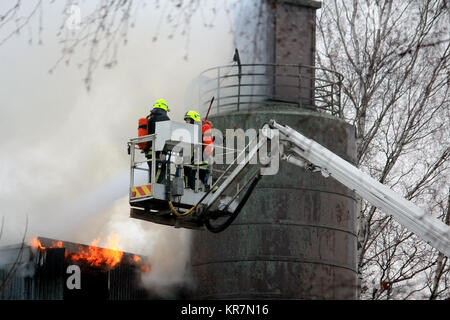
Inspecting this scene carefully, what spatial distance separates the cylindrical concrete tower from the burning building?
1330mm

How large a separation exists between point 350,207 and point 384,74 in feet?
17.3

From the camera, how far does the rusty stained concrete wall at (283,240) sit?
16750 mm

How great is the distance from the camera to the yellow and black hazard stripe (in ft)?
46.8

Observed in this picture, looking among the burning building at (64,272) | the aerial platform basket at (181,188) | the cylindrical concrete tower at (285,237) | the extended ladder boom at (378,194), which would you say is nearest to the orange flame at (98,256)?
the burning building at (64,272)

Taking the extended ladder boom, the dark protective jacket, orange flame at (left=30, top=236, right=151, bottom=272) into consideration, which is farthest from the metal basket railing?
the extended ladder boom

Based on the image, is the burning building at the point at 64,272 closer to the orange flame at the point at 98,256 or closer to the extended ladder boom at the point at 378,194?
the orange flame at the point at 98,256

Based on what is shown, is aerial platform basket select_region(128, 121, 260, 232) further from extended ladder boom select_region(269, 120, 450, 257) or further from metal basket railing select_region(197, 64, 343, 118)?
metal basket railing select_region(197, 64, 343, 118)

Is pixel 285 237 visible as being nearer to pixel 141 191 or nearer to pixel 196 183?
pixel 196 183

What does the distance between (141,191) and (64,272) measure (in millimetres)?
2950

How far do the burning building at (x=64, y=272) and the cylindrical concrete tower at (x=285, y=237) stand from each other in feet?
4.36

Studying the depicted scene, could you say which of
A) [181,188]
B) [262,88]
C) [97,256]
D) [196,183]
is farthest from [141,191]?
[262,88]

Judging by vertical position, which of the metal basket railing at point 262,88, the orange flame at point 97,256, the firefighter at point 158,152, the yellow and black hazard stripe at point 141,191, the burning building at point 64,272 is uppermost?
the metal basket railing at point 262,88

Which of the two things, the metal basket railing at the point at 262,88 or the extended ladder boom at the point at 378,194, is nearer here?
the extended ladder boom at the point at 378,194

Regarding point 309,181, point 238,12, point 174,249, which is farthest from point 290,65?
point 238,12
